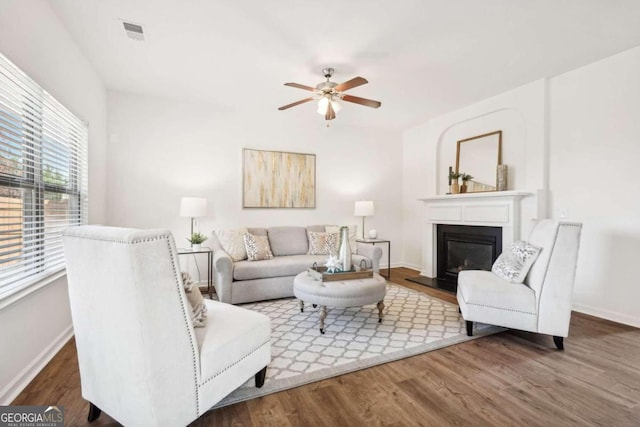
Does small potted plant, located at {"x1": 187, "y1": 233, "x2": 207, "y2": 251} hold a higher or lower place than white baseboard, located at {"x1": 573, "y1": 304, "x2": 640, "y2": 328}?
higher

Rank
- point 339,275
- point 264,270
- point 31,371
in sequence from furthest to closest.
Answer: point 264,270 → point 339,275 → point 31,371

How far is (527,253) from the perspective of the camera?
2.68 metres

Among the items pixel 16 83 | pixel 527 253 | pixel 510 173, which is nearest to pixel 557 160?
pixel 510 173

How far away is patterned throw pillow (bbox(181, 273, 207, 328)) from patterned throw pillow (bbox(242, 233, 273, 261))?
7.40ft

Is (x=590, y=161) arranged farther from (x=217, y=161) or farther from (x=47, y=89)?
(x=47, y=89)

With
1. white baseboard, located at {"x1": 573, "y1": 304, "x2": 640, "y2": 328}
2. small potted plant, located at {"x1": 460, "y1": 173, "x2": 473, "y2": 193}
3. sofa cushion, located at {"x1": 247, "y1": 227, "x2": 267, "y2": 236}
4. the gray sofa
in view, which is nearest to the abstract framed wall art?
sofa cushion, located at {"x1": 247, "y1": 227, "x2": 267, "y2": 236}

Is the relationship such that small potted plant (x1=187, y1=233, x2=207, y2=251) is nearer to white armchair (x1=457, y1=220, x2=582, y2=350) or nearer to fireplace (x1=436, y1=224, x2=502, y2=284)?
white armchair (x1=457, y1=220, x2=582, y2=350)

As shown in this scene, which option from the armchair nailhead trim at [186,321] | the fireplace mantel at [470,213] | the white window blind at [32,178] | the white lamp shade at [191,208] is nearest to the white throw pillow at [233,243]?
the white lamp shade at [191,208]

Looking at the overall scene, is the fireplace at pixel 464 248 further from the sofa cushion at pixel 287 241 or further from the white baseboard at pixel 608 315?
the sofa cushion at pixel 287 241

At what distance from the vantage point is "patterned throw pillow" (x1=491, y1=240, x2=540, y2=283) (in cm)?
264

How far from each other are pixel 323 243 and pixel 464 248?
7.04 ft

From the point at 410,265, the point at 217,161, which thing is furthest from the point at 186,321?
the point at 410,265

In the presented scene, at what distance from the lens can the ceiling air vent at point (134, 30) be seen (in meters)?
2.55

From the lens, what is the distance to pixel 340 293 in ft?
8.77
